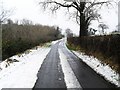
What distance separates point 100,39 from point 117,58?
23.8 ft

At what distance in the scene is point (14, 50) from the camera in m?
33.5

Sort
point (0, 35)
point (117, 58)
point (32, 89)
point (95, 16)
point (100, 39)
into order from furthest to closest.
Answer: point (95, 16), point (0, 35), point (100, 39), point (117, 58), point (32, 89)

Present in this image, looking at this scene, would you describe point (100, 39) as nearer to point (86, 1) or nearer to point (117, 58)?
point (117, 58)

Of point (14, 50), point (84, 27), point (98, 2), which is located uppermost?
point (98, 2)

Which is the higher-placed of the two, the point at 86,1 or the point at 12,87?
the point at 86,1

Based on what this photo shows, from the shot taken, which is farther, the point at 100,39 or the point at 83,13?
the point at 83,13

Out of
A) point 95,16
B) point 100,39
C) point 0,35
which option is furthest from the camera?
point 95,16

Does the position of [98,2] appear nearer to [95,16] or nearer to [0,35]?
[95,16]

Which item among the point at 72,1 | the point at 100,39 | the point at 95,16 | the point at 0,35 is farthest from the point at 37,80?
the point at 95,16

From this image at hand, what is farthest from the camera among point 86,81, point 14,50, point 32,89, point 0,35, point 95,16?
point 95,16

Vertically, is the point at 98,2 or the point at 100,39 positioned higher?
the point at 98,2

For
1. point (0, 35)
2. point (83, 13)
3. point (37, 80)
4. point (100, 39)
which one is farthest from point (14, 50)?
point (37, 80)

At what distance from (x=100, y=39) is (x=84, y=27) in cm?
2096

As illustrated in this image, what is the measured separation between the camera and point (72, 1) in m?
44.0
